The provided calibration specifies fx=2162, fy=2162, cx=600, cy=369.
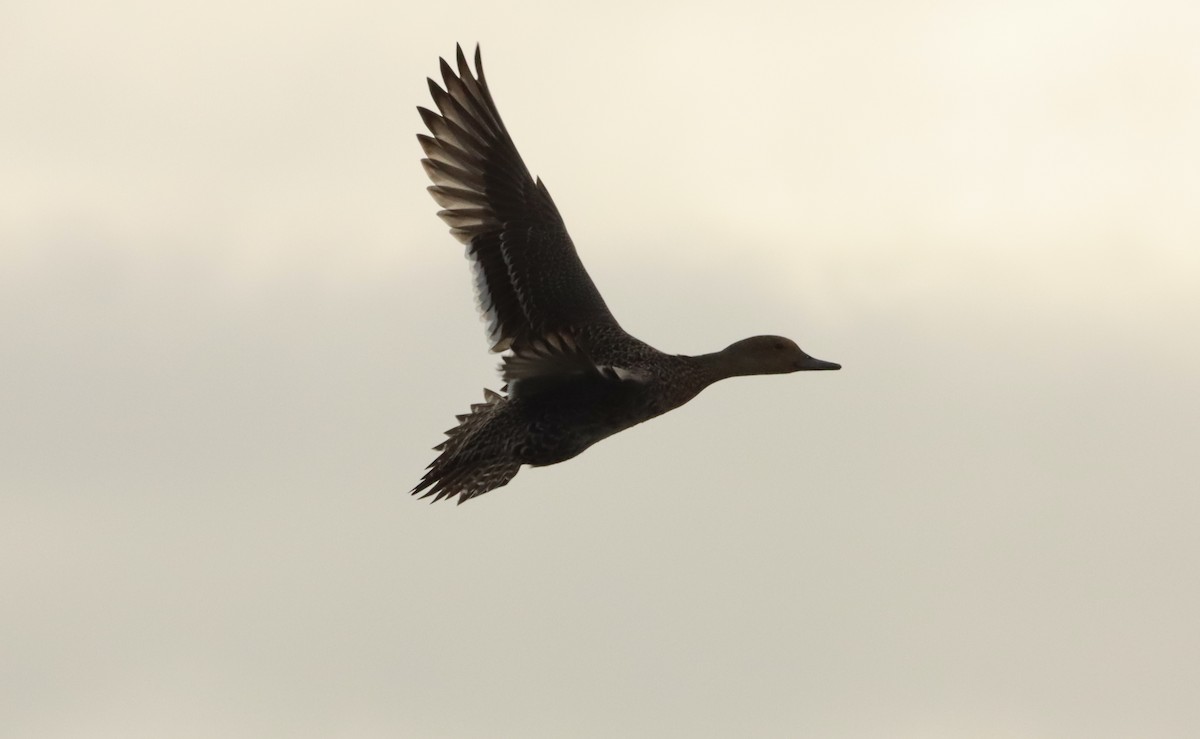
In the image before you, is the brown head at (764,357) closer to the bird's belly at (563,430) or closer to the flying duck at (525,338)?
the flying duck at (525,338)

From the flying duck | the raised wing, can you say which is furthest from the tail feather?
the raised wing

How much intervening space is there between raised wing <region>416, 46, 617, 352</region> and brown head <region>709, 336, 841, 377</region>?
1333 mm

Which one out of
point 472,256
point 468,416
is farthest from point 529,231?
point 468,416

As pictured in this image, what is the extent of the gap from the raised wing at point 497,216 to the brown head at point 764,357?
4.37ft

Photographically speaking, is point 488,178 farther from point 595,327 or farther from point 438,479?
point 438,479

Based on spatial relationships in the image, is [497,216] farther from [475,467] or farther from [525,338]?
[475,467]

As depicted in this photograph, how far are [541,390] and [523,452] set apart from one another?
2.29ft

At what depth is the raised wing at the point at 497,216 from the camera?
21344 mm

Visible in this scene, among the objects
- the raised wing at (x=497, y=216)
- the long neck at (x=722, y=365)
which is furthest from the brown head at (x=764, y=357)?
the raised wing at (x=497, y=216)

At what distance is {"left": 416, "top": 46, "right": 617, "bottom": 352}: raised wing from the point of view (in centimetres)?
2134

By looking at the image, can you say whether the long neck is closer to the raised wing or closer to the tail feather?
the raised wing

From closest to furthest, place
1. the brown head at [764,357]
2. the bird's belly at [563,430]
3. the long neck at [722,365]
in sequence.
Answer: the bird's belly at [563,430] → the long neck at [722,365] → the brown head at [764,357]

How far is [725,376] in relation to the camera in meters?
21.8

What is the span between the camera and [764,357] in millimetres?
21906
